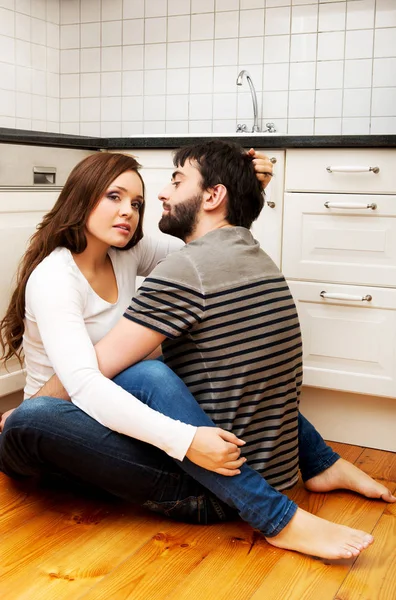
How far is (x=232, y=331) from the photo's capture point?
5.52 feet

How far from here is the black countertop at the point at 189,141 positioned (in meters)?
2.25

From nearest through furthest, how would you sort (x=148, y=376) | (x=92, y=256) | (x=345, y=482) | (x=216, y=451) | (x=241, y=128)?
1. (x=216, y=451)
2. (x=148, y=376)
3. (x=92, y=256)
4. (x=345, y=482)
5. (x=241, y=128)

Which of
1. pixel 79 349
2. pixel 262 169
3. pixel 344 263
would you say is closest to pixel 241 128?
pixel 344 263

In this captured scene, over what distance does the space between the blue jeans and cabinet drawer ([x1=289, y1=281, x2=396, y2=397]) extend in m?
0.74

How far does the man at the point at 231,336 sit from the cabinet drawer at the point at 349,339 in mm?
581

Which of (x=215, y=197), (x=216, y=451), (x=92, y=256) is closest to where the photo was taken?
(x=216, y=451)

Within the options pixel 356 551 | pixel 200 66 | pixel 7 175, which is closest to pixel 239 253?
pixel 356 551

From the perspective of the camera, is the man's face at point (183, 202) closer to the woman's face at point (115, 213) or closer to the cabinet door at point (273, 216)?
the woman's face at point (115, 213)

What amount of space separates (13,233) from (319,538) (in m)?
1.28

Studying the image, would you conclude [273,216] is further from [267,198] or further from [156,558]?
[156,558]

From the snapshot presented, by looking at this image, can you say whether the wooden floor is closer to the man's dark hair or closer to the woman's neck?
the woman's neck

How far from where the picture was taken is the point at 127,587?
151cm

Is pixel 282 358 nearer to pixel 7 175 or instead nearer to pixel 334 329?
pixel 334 329

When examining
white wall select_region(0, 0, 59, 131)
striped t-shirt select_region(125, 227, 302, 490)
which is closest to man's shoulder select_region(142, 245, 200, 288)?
striped t-shirt select_region(125, 227, 302, 490)
